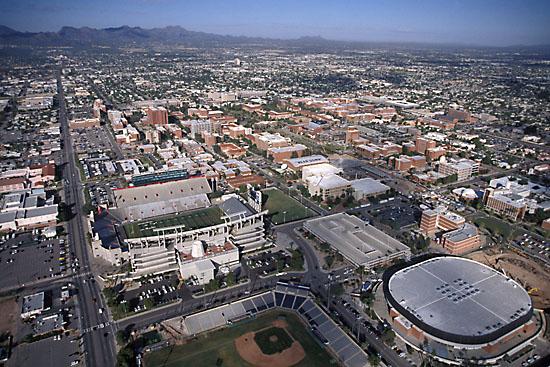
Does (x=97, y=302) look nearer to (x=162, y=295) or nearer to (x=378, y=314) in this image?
(x=162, y=295)

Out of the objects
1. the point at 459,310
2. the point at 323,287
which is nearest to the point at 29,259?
the point at 323,287

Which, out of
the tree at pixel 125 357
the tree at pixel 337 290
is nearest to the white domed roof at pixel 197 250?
the tree at pixel 125 357

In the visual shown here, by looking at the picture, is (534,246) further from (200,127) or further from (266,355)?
(200,127)

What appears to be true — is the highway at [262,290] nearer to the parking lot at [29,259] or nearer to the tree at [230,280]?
the tree at [230,280]

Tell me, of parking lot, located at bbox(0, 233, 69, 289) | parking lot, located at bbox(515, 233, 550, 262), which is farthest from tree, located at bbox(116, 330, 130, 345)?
parking lot, located at bbox(515, 233, 550, 262)

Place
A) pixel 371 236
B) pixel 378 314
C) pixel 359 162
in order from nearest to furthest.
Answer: pixel 378 314 → pixel 371 236 → pixel 359 162

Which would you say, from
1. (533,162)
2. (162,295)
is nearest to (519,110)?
(533,162)
